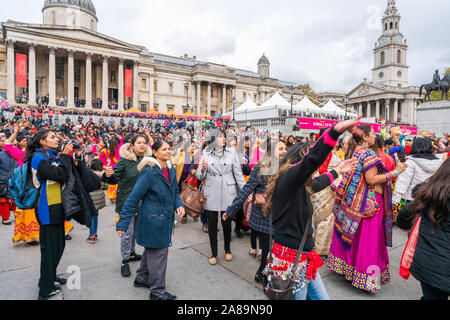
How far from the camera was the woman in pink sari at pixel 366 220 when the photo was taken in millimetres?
3645

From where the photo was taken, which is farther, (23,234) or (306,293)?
(23,234)

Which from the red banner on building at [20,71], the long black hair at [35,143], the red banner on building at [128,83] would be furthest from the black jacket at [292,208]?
the red banner on building at [128,83]

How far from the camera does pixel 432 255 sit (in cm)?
225

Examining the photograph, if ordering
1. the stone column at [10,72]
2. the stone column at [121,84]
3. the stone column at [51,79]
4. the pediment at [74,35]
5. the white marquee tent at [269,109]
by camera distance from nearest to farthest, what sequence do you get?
the white marquee tent at [269,109] < the stone column at [10,72] < the pediment at [74,35] < the stone column at [51,79] < the stone column at [121,84]

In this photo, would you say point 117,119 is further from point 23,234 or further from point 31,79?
point 23,234

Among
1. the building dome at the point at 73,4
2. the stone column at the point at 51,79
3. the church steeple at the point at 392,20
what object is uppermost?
the church steeple at the point at 392,20

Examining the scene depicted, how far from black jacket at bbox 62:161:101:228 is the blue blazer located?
0.67 meters

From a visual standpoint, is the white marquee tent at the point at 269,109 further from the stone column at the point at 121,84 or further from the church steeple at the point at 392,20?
the church steeple at the point at 392,20

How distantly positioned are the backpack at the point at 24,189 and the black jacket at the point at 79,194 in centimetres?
40

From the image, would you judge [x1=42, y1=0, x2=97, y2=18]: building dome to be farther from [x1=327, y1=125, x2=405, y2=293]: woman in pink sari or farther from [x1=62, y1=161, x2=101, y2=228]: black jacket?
[x1=327, y1=125, x2=405, y2=293]: woman in pink sari

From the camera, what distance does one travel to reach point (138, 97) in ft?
163
